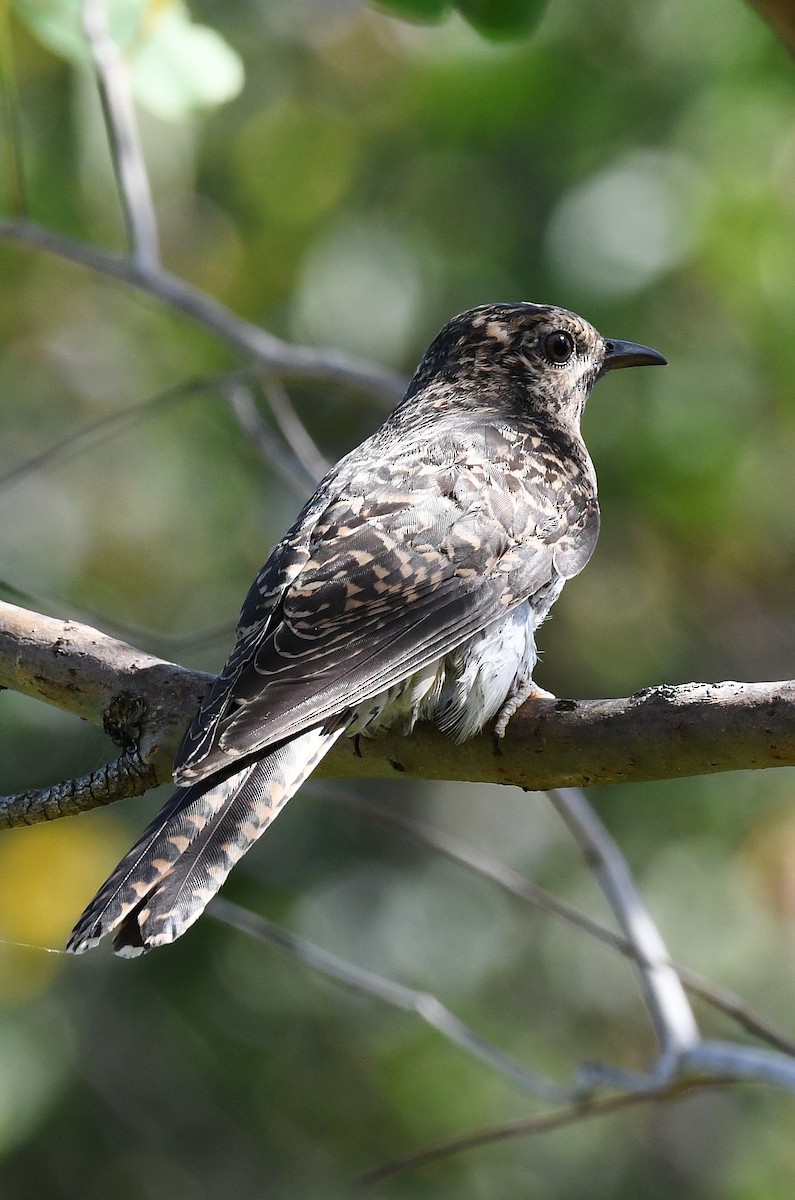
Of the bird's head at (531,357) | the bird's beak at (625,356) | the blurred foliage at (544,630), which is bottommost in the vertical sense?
the blurred foliage at (544,630)

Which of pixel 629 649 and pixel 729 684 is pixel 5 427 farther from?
pixel 729 684

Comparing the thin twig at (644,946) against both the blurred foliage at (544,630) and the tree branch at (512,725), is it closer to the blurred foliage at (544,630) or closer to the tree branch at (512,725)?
the tree branch at (512,725)

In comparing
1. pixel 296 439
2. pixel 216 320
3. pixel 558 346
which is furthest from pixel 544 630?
pixel 216 320

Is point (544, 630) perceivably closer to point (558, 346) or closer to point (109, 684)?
point (558, 346)

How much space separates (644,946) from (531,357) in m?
1.55

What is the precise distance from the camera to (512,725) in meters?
2.61

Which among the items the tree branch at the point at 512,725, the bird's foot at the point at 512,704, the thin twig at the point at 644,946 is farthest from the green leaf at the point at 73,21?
the thin twig at the point at 644,946

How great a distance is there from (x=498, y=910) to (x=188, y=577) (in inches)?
75.6

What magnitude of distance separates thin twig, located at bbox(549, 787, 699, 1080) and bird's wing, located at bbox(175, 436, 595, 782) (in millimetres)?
589

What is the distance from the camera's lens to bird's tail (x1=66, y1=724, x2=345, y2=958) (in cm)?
231

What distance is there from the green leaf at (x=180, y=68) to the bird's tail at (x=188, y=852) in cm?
192

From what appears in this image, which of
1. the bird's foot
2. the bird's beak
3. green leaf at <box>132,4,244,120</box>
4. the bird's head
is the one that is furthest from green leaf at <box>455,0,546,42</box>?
the bird's foot

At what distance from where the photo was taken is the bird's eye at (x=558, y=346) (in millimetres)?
3957

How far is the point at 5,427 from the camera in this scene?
6.76 metres
